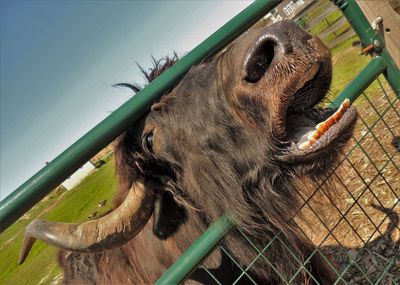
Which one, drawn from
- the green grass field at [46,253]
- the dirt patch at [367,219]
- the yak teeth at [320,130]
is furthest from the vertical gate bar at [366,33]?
the green grass field at [46,253]

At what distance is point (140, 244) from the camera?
3197 mm

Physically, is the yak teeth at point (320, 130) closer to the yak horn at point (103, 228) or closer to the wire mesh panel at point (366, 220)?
the wire mesh panel at point (366, 220)

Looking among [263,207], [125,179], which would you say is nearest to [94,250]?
[125,179]

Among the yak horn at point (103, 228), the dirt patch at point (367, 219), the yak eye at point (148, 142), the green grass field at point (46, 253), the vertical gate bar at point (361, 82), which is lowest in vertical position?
the green grass field at point (46, 253)

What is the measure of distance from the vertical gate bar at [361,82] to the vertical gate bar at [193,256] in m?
1.50

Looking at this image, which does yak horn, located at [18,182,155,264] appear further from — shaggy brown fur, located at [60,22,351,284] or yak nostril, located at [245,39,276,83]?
yak nostril, located at [245,39,276,83]

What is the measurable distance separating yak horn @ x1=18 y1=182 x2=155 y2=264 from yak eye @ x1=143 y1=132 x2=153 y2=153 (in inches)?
11.1

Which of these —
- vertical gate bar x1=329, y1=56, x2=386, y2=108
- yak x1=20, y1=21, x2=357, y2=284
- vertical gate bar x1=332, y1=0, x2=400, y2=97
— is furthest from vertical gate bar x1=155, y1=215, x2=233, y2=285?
vertical gate bar x1=332, y1=0, x2=400, y2=97

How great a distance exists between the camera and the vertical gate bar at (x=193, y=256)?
190 centimetres

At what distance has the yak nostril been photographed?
186 cm

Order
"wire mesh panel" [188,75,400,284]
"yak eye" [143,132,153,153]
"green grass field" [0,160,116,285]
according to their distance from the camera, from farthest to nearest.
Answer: "green grass field" [0,160,116,285] → "wire mesh panel" [188,75,400,284] → "yak eye" [143,132,153,153]

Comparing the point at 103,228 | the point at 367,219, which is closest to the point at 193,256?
the point at 103,228

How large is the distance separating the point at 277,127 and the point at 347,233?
3.66m

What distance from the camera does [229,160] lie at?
2297 mm
